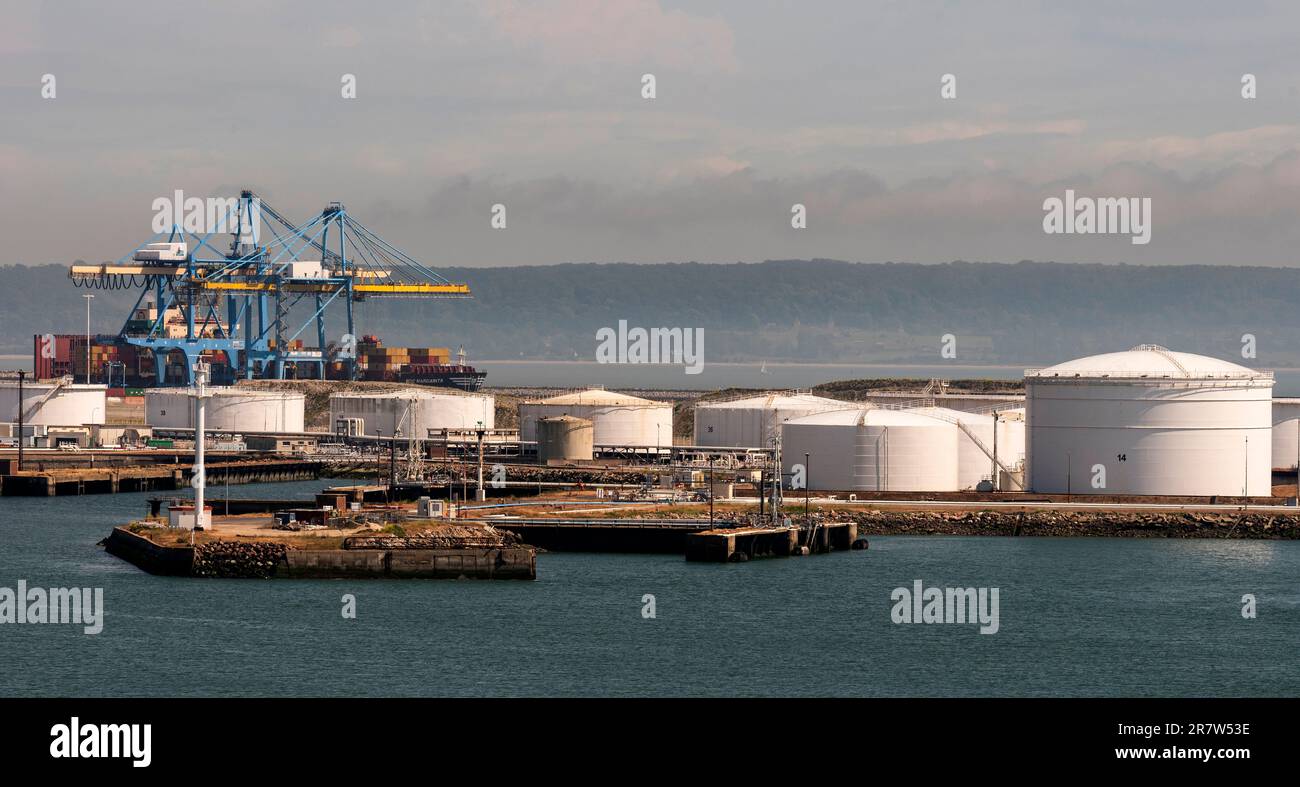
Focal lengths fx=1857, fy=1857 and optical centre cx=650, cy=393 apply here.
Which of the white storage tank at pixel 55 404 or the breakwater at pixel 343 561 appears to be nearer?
the breakwater at pixel 343 561

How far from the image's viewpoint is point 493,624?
154ft

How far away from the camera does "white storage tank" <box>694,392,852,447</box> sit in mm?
97562

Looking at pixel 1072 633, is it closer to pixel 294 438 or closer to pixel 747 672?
pixel 747 672

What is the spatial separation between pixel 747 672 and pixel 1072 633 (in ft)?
35.6

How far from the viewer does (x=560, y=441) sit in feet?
313

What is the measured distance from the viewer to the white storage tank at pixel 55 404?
4665 inches

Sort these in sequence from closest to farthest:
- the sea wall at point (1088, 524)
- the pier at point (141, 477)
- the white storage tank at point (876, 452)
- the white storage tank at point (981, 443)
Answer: the sea wall at point (1088, 524), the white storage tank at point (876, 452), the white storage tank at point (981, 443), the pier at point (141, 477)

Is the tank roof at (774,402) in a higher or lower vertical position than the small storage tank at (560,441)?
higher

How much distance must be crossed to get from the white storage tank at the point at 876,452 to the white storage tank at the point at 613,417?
27.6m

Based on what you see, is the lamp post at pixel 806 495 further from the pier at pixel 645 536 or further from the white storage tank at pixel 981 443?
the white storage tank at pixel 981 443

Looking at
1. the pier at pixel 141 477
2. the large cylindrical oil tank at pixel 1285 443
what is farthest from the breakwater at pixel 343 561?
the large cylindrical oil tank at pixel 1285 443

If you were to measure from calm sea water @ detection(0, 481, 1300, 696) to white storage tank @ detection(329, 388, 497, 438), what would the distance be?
53594mm

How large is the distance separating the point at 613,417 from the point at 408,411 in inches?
641
